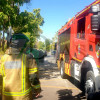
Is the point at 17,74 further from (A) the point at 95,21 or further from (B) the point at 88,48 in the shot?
(B) the point at 88,48

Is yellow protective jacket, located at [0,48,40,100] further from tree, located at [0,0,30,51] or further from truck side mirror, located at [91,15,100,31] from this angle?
tree, located at [0,0,30,51]

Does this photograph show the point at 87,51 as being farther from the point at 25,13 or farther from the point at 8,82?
the point at 25,13

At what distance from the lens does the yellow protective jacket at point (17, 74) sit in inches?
78.6

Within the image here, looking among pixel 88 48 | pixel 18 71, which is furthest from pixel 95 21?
pixel 18 71

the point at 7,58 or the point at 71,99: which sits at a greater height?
the point at 7,58

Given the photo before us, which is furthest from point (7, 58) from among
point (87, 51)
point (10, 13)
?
point (10, 13)

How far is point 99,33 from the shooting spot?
12.2 ft

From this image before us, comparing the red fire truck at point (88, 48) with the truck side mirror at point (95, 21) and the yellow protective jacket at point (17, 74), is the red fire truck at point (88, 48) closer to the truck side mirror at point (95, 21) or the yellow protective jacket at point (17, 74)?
the truck side mirror at point (95, 21)

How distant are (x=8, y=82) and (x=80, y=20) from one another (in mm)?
3967

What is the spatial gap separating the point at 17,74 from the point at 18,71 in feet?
0.15

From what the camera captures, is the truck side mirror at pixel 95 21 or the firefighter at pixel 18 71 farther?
the truck side mirror at pixel 95 21

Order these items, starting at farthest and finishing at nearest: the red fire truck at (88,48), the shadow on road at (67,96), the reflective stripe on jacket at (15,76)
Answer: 1. the shadow on road at (67,96)
2. the red fire truck at (88,48)
3. the reflective stripe on jacket at (15,76)

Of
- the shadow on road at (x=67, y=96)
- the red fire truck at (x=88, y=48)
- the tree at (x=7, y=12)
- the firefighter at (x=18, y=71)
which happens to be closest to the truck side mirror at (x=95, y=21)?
the red fire truck at (x=88, y=48)

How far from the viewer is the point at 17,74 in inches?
78.5
